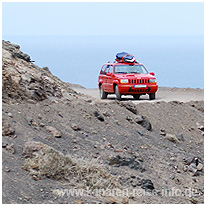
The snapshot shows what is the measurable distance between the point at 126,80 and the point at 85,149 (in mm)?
6840

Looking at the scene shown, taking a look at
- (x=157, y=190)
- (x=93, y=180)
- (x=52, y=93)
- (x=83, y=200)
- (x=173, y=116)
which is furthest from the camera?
(x=173, y=116)

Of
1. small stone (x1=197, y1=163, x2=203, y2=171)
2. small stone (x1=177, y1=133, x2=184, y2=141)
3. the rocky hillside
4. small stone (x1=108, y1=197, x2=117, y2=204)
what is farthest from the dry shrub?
small stone (x1=177, y1=133, x2=184, y2=141)

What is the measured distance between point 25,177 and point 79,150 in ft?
7.31

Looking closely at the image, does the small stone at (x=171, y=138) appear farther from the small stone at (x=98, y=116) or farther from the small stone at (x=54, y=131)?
the small stone at (x=54, y=131)

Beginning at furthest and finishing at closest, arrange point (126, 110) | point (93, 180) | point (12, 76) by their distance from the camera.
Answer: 1. point (126, 110)
2. point (12, 76)
3. point (93, 180)

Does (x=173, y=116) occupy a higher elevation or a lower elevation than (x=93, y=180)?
higher

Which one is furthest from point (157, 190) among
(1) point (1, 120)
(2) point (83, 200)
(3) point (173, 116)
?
(3) point (173, 116)

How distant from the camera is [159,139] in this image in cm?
1383

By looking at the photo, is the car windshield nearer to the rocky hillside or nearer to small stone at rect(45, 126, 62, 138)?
the rocky hillside

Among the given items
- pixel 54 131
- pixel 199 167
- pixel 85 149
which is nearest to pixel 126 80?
pixel 199 167

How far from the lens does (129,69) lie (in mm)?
18188

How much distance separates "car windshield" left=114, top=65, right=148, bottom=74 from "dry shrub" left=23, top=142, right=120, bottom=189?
8835 millimetres

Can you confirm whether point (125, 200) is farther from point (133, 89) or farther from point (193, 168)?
point (133, 89)

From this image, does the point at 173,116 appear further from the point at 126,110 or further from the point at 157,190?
the point at 157,190
